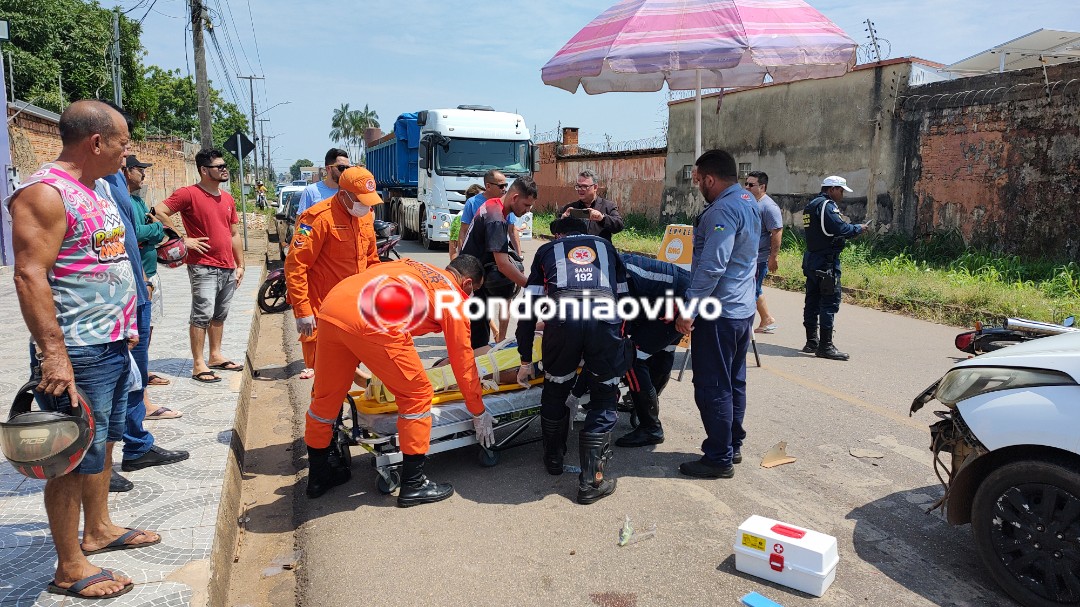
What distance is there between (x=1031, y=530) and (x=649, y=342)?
240 cm

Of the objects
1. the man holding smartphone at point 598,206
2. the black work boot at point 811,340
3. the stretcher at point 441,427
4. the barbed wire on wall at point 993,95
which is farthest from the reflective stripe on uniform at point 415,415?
the barbed wire on wall at point 993,95

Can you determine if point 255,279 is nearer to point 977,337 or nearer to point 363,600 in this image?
point 363,600

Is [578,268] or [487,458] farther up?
[578,268]

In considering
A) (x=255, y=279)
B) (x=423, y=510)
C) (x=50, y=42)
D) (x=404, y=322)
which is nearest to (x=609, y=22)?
(x=404, y=322)

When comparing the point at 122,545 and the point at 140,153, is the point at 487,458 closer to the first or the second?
the point at 122,545

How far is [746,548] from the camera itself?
3.38m

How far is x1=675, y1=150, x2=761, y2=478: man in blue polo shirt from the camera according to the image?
14.2 feet

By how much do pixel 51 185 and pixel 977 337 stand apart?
4.47 metres

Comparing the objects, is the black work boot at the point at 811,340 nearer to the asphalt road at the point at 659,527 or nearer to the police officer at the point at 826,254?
the police officer at the point at 826,254

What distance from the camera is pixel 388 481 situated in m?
4.25

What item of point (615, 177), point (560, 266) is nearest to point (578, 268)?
point (560, 266)

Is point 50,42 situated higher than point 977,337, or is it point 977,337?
point 50,42

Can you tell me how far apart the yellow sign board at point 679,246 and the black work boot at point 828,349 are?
5.67 ft

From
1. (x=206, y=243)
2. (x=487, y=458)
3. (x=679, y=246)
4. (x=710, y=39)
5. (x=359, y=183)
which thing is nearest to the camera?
(x=487, y=458)
